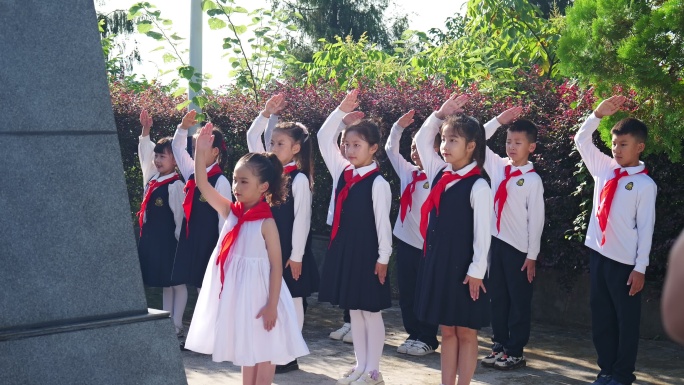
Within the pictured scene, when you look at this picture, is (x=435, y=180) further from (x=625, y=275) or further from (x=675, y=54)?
(x=675, y=54)

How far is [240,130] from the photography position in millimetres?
10555

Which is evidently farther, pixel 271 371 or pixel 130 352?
pixel 271 371

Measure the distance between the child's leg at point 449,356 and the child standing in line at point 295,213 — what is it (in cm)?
106

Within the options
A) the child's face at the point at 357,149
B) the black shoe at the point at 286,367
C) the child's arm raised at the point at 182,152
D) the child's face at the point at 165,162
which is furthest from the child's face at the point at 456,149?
the child's face at the point at 165,162

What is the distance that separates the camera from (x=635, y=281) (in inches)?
224

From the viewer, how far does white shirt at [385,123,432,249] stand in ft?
23.5

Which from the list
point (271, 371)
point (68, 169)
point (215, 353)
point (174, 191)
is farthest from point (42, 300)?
point (174, 191)

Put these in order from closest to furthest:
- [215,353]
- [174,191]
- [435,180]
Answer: [215,353], [435,180], [174,191]

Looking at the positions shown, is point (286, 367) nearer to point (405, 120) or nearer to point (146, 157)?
point (405, 120)

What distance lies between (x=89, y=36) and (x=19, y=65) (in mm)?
360

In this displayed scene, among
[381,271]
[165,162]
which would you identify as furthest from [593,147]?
[165,162]

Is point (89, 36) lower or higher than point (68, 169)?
higher

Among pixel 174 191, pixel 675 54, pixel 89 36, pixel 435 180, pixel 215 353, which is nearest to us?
pixel 89 36

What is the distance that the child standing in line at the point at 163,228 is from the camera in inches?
291
